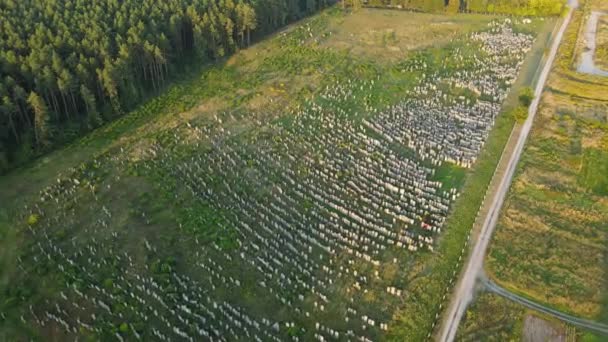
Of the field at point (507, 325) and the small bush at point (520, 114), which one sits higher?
the small bush at point (520, 114)

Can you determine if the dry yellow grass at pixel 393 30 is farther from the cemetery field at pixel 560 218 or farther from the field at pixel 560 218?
the cemetery field at pixel 560 218

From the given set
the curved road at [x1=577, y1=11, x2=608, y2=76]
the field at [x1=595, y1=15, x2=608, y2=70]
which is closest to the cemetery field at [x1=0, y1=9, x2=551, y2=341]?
the curved road at [x1=577, y1=11, x2=608, y2=76]

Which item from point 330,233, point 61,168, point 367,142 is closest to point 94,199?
point 61,168

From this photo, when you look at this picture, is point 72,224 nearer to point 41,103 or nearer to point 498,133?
point 41,103

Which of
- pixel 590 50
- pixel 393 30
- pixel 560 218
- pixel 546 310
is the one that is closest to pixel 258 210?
pixel 546 310

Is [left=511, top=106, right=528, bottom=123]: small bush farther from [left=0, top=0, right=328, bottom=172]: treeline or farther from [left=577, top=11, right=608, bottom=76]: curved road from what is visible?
[left=0, top=0, right=328, bottom=172]: treeline

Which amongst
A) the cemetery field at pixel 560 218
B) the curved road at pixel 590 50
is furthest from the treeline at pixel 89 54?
the curved road at pixel 590 50

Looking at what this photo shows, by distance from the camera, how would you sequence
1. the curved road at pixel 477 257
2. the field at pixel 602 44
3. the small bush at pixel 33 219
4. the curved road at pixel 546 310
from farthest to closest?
the field at pixel 602 44 < the small bush at pixel 33 219 < the curved road at pixel 477 257 < the curved road at pixel 546 310
